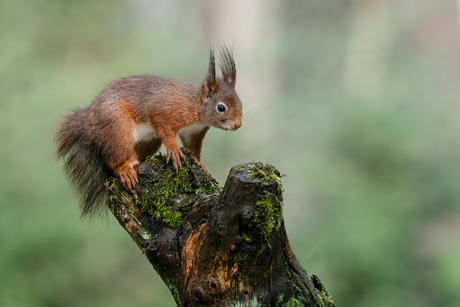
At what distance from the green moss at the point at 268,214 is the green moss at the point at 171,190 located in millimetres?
496

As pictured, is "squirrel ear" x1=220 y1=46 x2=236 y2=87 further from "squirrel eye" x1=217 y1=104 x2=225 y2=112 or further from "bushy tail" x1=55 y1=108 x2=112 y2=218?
"bushy tail" x1=55 y1=108 x2=112 y2=218

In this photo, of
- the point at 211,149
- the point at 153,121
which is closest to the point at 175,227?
the point at 153,121

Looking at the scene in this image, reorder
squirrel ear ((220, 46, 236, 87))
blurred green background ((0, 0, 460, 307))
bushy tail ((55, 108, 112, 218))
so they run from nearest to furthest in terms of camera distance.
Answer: bushy tail ((55, 108, 112, 218)), squirrel ear ((220, 46, 236, 87)), blurred green background ((0, 0, 460, 307))

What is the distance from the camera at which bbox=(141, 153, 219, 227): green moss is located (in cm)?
196

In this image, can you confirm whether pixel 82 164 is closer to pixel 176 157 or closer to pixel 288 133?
pixel 176 157

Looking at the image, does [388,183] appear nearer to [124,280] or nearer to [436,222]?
[436,222]

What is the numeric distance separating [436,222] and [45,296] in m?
4.02

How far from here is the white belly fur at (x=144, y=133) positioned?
2.65 meters

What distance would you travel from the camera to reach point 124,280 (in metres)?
4.39

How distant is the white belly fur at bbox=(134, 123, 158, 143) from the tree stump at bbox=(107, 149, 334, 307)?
90 cm

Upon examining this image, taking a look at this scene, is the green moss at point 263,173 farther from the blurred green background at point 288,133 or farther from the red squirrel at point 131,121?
the blurred green background at point 288,133

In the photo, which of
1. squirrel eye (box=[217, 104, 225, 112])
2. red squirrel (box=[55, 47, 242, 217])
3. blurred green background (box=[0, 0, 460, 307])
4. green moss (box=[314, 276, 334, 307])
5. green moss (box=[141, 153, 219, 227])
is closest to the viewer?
green moss (box=[314, 276, 334, 307])

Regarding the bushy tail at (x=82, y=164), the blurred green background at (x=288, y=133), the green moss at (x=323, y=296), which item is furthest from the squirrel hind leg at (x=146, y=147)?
the green moss at (x=323, y=296)

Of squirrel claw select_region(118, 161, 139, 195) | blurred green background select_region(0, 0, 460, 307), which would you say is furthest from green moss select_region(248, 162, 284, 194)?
blurred green background select_region(0, 0, 460, 307)
